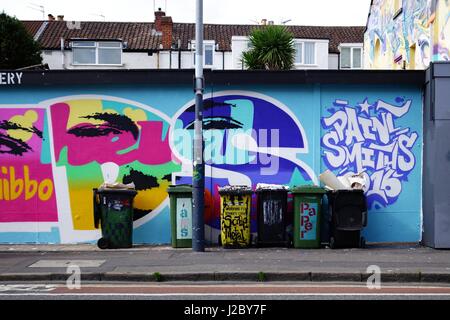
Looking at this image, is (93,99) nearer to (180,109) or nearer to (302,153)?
(180,109)

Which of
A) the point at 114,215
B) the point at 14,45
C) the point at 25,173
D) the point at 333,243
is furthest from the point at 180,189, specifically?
the point at 14,45

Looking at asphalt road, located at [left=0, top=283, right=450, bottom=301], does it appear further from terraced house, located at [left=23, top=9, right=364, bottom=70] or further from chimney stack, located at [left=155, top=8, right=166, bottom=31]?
chimney stack, located at [left=155, top=8, right=166, bottom=31]

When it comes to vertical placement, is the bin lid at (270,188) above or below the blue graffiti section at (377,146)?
below

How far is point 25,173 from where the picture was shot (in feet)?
41.0

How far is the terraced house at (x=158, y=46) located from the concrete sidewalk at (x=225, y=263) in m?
28.3

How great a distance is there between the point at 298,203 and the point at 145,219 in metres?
3.22

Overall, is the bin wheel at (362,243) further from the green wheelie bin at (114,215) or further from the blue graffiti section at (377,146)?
the green wheelie bin at (114,215)

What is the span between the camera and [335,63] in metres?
43.8

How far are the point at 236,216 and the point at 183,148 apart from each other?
1.90 metres

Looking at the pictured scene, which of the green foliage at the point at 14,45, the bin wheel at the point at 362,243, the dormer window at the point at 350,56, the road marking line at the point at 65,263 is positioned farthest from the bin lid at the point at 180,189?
the dormer window at the point at 350,56

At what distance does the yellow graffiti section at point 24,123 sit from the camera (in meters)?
12.5

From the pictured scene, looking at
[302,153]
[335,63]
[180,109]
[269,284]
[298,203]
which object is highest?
[335,63]

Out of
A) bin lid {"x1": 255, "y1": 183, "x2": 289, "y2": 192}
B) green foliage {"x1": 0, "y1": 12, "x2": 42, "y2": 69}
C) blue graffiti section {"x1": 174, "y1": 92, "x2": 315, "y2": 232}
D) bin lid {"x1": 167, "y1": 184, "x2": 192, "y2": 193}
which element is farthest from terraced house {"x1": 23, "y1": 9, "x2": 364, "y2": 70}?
bin lid {"x1": 167, "y1": 184, "x2": 192, "y2": 193}
